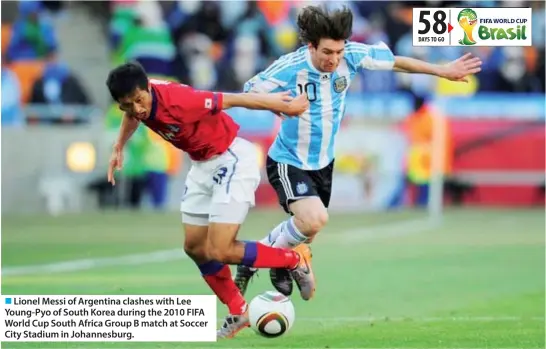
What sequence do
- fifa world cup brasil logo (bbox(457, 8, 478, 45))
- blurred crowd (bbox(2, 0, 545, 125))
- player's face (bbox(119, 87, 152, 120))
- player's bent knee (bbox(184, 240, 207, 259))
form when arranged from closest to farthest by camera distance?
1. player's face (bbox(119, 87, 152, 120))
2. player's bent knee (bbox(184, 240, 207, 259))
3. fifa world cup brasil logo (bbox(457, 8, 478, 45))
4. blurred crowd (bbox(2, 0, 545, 125))

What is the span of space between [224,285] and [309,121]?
137 centimetres

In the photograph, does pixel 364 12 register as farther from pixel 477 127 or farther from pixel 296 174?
pixel 296 174

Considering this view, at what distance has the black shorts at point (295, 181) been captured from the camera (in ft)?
34.1

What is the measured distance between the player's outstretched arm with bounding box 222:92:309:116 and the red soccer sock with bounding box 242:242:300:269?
3.33ft

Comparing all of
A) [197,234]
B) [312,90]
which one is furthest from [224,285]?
[312,90]

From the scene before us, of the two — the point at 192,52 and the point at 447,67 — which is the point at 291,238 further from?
the point at 192,52

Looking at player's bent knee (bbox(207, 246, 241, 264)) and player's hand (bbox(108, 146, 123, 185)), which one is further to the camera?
player's hand (bbox(108, 146, 123, 185))

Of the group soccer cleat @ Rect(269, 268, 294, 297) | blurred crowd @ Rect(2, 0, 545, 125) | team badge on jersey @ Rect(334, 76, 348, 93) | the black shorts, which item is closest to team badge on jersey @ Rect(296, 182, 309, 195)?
the black shorts

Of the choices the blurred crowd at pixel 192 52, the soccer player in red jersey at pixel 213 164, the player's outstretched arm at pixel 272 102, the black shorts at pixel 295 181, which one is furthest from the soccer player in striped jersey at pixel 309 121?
the blurred crowd at pixel 192 52

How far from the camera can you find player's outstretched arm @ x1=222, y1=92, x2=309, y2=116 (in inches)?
357

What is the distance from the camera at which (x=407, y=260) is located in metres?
16.6

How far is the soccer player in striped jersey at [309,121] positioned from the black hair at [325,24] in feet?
0.11

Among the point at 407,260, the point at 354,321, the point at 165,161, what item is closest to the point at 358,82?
the point at 165,161

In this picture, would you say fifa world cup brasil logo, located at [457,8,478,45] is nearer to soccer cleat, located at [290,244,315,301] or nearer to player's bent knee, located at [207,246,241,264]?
soccer cleat, located at [290,244,315,301]
